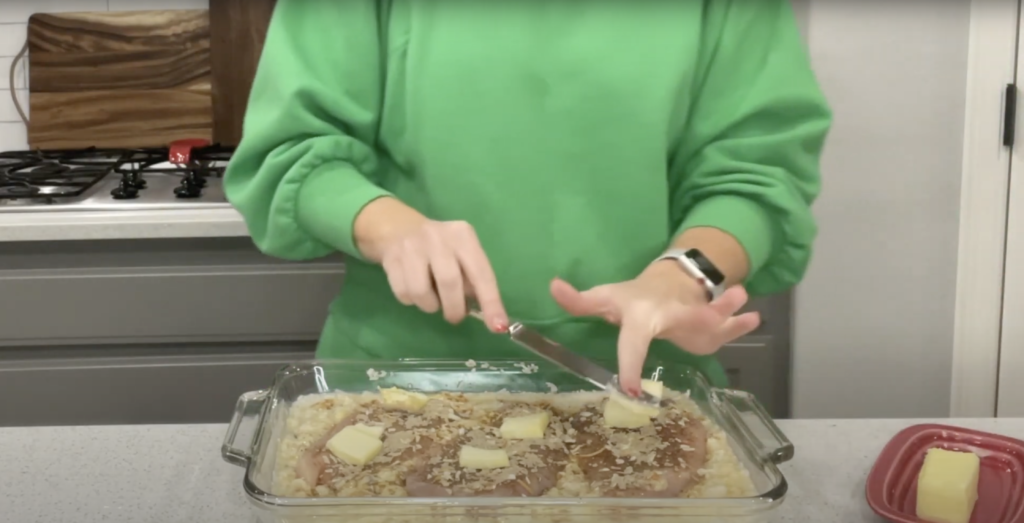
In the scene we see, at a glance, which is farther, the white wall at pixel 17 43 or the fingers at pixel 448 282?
the white wall at pixel 17 43

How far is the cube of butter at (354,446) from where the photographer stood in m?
0.63

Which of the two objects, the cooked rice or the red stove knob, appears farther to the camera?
the red stove knob

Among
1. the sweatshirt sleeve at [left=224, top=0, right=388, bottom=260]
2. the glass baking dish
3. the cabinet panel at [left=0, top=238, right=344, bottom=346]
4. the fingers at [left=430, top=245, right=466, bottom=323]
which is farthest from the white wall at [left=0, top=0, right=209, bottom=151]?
the fingers at [left=430, top=245, right=466, bottom=323]

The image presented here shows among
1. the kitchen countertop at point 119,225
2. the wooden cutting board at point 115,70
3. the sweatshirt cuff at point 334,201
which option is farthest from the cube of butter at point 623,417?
the wooden cutting board at point 115,70

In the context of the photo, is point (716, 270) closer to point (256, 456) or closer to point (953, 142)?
point (256, 456)

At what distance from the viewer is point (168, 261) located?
1416mm

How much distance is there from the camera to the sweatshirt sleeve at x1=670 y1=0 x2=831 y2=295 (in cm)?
75

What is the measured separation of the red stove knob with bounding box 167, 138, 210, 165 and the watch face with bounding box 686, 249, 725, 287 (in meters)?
1.02

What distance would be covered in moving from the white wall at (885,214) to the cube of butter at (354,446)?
1.02 m

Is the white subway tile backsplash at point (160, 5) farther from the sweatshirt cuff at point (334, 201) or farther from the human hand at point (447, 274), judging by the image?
the human hand at point (447, 274)

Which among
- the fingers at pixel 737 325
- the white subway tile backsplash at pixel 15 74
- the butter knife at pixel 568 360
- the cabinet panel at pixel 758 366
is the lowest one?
the cabinet panel at pixel 758 366

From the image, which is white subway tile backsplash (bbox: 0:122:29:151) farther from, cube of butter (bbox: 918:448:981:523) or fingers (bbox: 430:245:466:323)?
cube of butter (bbox: 918:448:981:523)

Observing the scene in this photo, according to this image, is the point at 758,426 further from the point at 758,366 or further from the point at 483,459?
the point at 758,366

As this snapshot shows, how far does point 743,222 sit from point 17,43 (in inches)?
56.2
